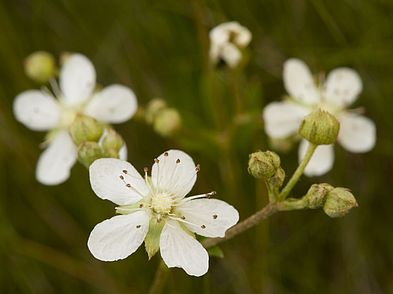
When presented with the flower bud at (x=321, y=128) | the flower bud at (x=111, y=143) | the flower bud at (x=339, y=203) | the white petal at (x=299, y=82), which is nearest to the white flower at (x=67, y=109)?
the flower bud at (x=111, y=143)

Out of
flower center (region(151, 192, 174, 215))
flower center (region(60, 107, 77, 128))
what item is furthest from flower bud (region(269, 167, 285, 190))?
flower center (region(60, 107, 77, 128))

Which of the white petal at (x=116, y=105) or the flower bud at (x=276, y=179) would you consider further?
the white petal at (x=116, y=105)

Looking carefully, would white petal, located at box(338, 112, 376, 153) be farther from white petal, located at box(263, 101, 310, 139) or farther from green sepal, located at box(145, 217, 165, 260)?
green sepal, located at box(145, 217, 165, 260)

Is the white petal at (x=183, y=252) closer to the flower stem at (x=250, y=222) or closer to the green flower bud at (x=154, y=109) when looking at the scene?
the flower stem at (x=250, y=222)

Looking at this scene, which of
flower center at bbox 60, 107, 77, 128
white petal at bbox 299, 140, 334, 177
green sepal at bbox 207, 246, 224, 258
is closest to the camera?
green sepal at bbox 207, 246, 224, 258

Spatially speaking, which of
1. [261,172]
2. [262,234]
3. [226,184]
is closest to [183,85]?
[226,184]
